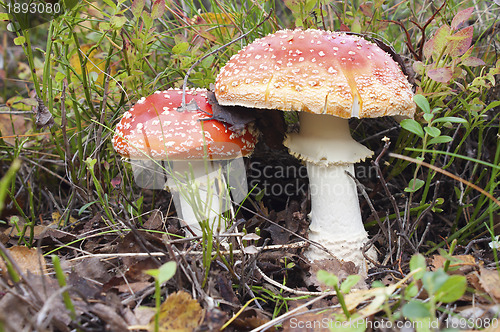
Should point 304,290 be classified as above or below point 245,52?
below

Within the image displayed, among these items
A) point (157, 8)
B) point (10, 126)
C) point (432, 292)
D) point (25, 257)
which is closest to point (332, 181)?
point (432, 292)

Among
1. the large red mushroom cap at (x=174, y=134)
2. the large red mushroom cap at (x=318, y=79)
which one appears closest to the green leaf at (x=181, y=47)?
the large red mushroom cap at (x=174, y=134)

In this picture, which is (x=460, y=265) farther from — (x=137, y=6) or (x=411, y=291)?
(x=137, y=6)

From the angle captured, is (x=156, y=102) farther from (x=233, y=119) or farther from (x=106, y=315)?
(x=106, y=315)

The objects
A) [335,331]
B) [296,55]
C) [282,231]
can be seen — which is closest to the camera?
[335,331]

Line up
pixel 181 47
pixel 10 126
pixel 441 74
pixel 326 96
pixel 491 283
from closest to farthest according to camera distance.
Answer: pixel 491 283 → pixel 326 96 → pixel 441 74 → pixel 181 47 → pixel 10 126

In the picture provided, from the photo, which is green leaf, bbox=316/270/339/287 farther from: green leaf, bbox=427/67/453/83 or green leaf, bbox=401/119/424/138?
green leaf, bbox=427/67/453/83

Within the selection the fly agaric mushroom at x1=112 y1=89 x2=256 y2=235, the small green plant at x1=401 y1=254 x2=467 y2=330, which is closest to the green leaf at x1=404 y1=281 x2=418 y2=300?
the small green plant at x1=401 y1=254 x2=467 y2=330

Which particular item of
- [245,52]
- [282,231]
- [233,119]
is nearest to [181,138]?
[233,119]
